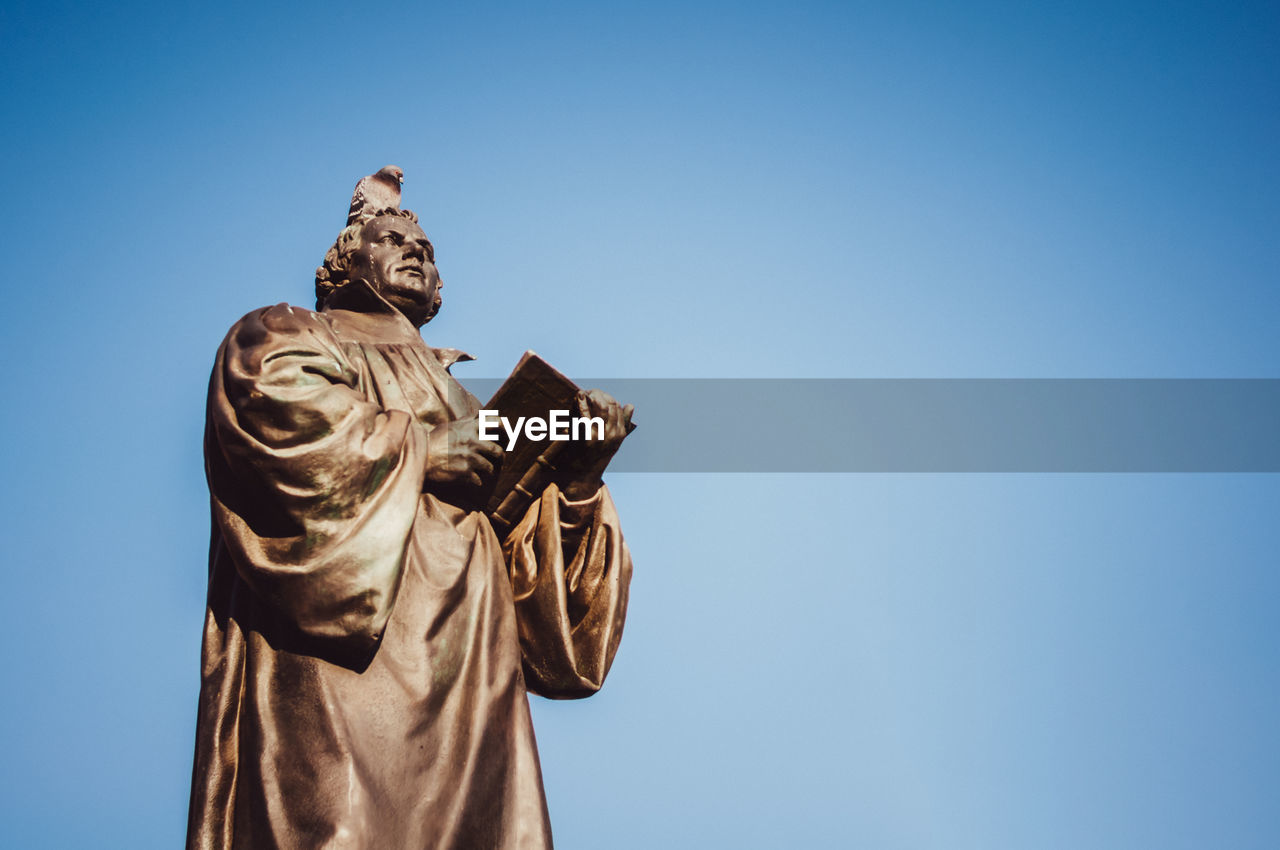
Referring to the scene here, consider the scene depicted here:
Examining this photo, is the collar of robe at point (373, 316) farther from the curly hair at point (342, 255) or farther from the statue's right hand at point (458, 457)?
the statue's right hand at point (458, 457)

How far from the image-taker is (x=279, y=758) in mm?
4766

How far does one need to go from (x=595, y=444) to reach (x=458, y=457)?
2.11 feet

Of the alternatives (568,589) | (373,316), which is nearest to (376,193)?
(373,316)

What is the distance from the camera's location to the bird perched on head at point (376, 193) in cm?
646

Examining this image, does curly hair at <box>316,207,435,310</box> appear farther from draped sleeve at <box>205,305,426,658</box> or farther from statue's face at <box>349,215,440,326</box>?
draped sleeve at <box>205,305,426,658</box>

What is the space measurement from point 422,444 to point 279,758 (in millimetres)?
1288

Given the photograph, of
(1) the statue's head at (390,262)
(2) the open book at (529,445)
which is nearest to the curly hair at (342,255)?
(1) the statue's head at (390,262)

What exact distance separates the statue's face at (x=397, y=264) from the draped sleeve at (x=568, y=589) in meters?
1.17

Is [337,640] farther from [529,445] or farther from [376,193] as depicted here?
[376,193]

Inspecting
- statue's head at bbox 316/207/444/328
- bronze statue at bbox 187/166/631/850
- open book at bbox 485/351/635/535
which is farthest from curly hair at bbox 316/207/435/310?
open book at bbox 485/351/635/535

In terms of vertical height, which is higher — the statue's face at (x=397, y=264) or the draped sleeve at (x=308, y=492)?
the statue's face at (x=397, y=264)

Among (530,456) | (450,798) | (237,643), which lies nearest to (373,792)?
(450,798)

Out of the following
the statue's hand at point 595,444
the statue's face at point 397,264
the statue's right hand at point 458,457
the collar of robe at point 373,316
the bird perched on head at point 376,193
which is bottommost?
the statue's right hand at point 458,457

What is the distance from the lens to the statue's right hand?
5324mm
